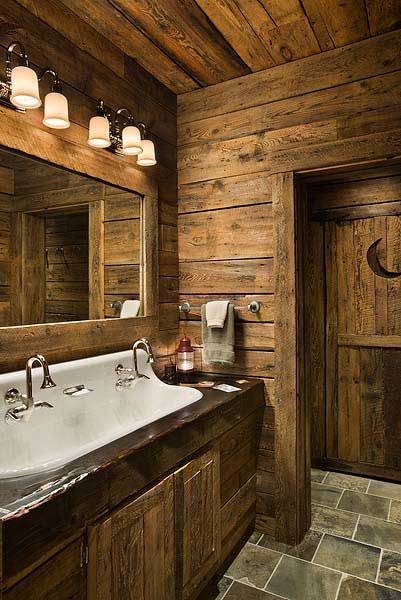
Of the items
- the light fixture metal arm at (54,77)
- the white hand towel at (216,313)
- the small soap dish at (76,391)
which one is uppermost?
the light fixture metal arm at (54,77)

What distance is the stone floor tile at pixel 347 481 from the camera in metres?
2.81

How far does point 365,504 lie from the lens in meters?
2.59

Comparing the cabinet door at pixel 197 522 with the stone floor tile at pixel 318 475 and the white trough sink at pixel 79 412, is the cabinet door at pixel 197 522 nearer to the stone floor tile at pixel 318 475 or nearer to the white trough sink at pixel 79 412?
the white trough sink at pixel 79 412

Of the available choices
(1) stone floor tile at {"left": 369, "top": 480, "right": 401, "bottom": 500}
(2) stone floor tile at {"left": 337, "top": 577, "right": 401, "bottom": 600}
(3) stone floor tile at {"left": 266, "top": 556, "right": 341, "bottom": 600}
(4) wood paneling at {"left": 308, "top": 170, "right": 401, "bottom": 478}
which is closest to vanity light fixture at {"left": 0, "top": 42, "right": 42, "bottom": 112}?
(4) wood paneling at {"left": 308, "top": 170, "right": 401, "bottom": 478}

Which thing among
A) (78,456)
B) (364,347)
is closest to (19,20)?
(78,456)

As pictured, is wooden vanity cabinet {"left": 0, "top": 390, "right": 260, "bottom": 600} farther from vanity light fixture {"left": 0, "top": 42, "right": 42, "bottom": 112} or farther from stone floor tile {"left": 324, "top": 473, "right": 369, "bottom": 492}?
vanity light fixture {"left": 0, "top": 42, "right": 42, "bottom": 112}

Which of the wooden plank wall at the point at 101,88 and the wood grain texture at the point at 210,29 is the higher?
the wood grain texture at the point at 210,29

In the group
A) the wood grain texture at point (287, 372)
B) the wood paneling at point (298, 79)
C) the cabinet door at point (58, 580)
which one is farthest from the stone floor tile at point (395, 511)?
the wood paneling at point (298, 79)

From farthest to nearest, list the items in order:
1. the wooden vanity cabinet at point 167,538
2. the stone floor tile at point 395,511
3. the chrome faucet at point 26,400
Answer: the stone floor tile at point 395,511 < the chrome faucet at point 26,400 < the wooden vanity cabinet at point 167,538

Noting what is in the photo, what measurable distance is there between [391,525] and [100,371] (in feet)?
5.87

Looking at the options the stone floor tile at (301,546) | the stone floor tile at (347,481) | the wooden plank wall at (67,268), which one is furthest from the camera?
the stone floor tile at (347,481)

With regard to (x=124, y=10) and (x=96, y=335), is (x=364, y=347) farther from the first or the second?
(x=124, y=10)

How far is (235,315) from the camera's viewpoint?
93.4 inches

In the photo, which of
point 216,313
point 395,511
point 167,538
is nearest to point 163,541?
point 167,538
